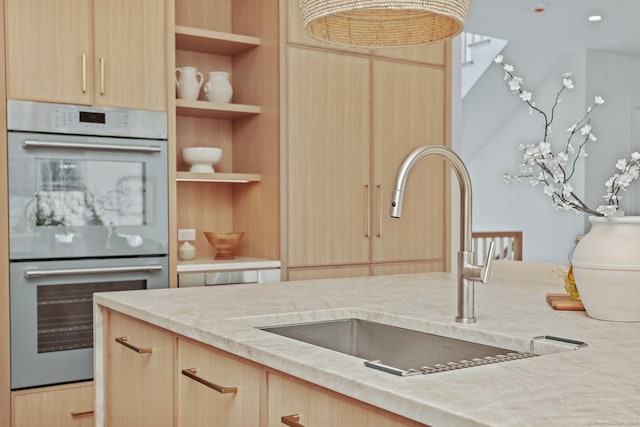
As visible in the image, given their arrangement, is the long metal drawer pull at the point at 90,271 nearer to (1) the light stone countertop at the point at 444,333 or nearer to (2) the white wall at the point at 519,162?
(1) the light stone countertop at the point at 444,333

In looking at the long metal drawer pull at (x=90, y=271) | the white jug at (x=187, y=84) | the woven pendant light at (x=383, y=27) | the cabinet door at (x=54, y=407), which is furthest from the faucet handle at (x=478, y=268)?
the white jug at (x=187, y=84)

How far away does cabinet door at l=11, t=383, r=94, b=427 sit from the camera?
9.72ft

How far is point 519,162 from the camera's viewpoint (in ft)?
27.5

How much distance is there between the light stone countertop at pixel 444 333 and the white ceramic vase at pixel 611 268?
4cm

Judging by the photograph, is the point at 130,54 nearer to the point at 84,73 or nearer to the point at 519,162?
the point at 84,73

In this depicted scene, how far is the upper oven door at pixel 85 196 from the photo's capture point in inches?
118

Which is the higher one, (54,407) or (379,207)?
(379,207)

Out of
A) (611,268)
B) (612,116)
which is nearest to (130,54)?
(611,268)

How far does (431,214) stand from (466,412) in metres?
3.29

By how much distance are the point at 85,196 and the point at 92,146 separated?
22cm

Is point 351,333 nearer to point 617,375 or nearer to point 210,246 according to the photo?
point 617,375

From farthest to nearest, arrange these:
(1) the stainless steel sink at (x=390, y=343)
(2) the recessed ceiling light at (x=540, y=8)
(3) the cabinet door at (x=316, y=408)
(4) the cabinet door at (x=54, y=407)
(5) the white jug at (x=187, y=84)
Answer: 1. (2) the recessed ceiling light at (x=540, y=8)
2. (5) the white jug at (x=187, y=84)
3. (4) the cabinet door at (x=54, y=407)
4. (1) the stainless steel sink at (x=390, y=343)
5. (3) the cabinet door at (x=316, y=408)

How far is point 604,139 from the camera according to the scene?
7.88m

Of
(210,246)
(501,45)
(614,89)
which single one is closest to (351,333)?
(210,246)
